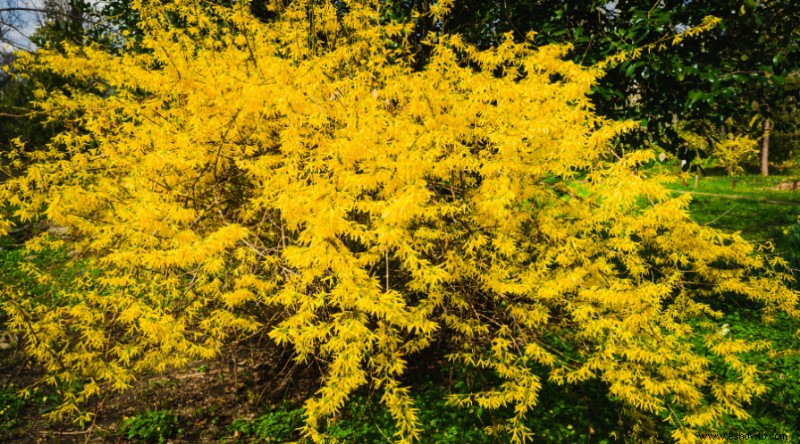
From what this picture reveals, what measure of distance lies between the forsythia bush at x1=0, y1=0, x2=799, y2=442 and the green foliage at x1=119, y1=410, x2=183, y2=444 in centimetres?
101

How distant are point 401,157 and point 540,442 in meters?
2.76

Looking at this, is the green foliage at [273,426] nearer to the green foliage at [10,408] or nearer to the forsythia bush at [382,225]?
the forsythia bush at [382,225]

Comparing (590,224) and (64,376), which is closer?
(64,376)

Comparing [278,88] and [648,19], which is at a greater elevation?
[648,19]

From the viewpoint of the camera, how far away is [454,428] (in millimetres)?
3807

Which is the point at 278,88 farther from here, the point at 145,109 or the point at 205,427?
the point at 205,427

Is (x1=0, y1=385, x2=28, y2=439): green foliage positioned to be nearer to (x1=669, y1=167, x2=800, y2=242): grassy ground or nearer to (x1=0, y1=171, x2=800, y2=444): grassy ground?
(x1=0, y1=171, x2=800, y2=444): grassy ground

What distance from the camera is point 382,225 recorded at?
2.39m

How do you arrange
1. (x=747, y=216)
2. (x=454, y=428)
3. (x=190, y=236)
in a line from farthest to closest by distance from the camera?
(x=747, y=216) < (x=454, y=428) < (x=190, y=236)

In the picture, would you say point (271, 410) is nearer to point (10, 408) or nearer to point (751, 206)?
point (10, 408)

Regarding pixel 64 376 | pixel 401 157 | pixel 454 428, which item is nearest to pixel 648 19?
pixel 401 157

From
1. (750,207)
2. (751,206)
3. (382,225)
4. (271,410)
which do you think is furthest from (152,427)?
(751,206)

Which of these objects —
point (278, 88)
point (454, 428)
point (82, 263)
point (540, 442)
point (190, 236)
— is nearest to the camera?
point (190, 236)

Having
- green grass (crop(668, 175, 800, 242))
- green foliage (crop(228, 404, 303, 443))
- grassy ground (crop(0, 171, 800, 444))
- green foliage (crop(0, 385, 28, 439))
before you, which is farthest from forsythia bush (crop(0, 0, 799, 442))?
green grass (crop(668, 175, 800, 242))
